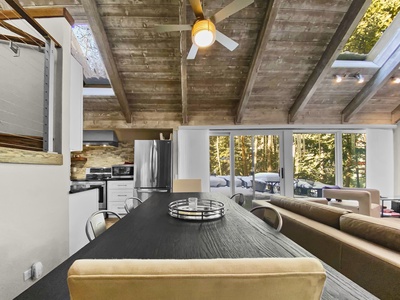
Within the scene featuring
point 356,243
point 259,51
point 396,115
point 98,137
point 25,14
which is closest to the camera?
point 356,243

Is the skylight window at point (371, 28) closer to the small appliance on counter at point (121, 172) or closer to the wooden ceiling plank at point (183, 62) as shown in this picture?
the wooden ceiling plank at point (183, 62)

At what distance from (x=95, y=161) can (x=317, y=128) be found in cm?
558

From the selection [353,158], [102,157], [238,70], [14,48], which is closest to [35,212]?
[14,48]

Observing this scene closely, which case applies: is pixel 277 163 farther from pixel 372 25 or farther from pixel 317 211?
pixel 317 211

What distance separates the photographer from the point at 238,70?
456 centimetres

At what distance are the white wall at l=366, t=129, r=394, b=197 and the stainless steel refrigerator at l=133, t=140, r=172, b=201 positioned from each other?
4791 mm

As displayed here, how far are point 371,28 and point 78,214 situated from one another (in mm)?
5713

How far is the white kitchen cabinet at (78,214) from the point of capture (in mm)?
2512

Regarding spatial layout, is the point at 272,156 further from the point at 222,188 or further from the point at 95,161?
the point at 95,161

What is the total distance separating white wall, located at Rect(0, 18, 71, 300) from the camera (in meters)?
1.63

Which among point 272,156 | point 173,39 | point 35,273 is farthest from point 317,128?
point 35,273

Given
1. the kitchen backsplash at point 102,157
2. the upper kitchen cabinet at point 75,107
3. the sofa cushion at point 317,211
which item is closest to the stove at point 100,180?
the kitchen backsplash at point 102,157

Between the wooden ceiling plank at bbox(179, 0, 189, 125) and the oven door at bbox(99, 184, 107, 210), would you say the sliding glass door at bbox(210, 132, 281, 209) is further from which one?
the oven door at bbox(99, 184, 107, 210)

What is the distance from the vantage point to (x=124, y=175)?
548 centimetres
